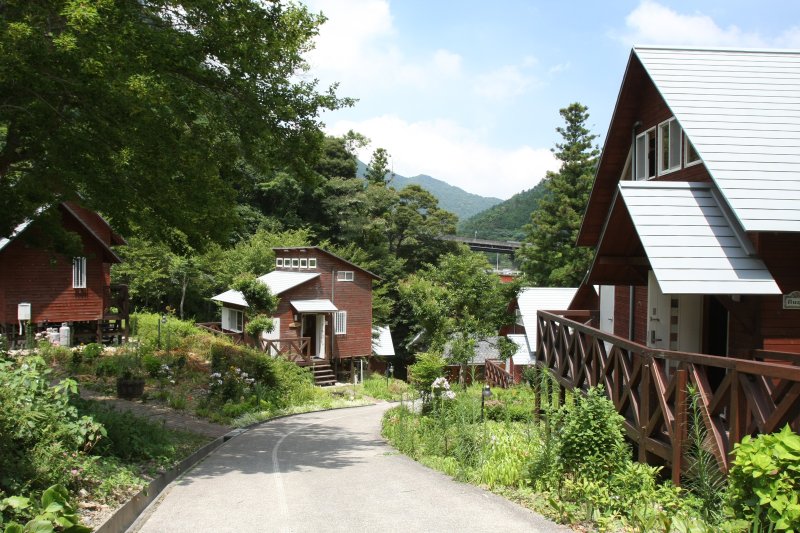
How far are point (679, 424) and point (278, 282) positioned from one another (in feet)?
109

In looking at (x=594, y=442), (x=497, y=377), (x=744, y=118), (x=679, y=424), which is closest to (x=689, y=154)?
(x=744, y=118)

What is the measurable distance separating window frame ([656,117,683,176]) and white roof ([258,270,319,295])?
25504 mm

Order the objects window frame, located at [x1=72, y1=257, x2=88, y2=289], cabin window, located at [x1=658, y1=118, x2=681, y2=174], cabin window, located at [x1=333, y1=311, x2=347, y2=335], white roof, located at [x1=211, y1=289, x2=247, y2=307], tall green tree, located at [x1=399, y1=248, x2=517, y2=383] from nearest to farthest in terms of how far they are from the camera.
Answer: cabin window, located at [x1=658, y1=118, x2=681, y2=174] → window frame, located at [x1=72, y1=257, x2=88, y2=289] → tall green tree, located at [x1=399, y1=248, x2=517, y2=383] → white roof, located at [x1=211, y1=289, x2=247, y2=307] → cabin window, located at [x1=333, y1=311, x2=347, y2=335]

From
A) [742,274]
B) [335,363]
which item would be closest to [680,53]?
[742,274]

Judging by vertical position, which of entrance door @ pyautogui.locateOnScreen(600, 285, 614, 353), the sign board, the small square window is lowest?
entrance door @ pyautogui.locateOnScreen(600, 285, 614, 353)

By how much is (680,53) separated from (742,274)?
19.8 ft

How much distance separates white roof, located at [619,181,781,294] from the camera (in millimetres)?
8883

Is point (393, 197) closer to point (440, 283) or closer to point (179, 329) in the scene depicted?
point (440, 283)

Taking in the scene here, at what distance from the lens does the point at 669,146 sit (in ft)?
43.3

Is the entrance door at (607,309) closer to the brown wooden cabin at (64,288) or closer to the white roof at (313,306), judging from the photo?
the brown wooden cabin at (64,288)

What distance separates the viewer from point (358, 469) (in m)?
10.9

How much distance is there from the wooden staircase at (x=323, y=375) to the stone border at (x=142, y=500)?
23757 millimetres

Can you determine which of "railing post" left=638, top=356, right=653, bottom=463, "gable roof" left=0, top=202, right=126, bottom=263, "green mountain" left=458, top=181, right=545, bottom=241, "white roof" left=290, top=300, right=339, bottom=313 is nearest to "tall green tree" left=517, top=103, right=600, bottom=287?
"white roof" left=290, top=300, right=339, bottom=313

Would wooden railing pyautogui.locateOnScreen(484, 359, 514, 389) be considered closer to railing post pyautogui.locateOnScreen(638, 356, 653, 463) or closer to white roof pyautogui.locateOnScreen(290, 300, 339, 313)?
white roof pyautogui.locateOnScreen(290, 300, 339, 313)
